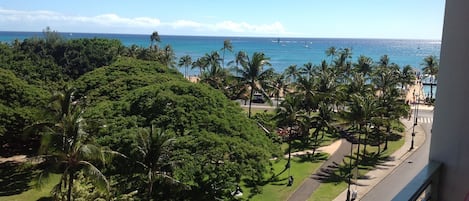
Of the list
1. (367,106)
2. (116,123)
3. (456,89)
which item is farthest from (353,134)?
(456,89)

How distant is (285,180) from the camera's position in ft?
75.6

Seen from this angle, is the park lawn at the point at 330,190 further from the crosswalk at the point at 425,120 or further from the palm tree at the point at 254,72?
the crosswalk at the point at 425,120

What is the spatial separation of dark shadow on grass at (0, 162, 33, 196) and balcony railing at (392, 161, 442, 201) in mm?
19853

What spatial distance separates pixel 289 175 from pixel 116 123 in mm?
9999

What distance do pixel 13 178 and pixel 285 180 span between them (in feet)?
46.2

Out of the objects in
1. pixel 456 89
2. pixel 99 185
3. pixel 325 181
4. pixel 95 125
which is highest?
pixel 456 89

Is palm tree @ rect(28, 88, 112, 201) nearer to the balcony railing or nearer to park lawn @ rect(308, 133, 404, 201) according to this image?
the balcony railing

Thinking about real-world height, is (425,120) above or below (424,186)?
below

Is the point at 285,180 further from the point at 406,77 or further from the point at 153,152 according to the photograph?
the point at 406,77

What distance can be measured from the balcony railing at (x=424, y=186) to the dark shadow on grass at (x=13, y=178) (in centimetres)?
1985

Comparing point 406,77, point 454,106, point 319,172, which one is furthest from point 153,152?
point 406,77

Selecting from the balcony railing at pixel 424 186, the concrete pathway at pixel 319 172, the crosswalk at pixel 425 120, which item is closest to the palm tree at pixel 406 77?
the crosswalk at pixel 425 120

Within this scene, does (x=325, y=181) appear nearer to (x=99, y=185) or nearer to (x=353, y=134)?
(x=353, y=134)

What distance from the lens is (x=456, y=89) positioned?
294 cm
